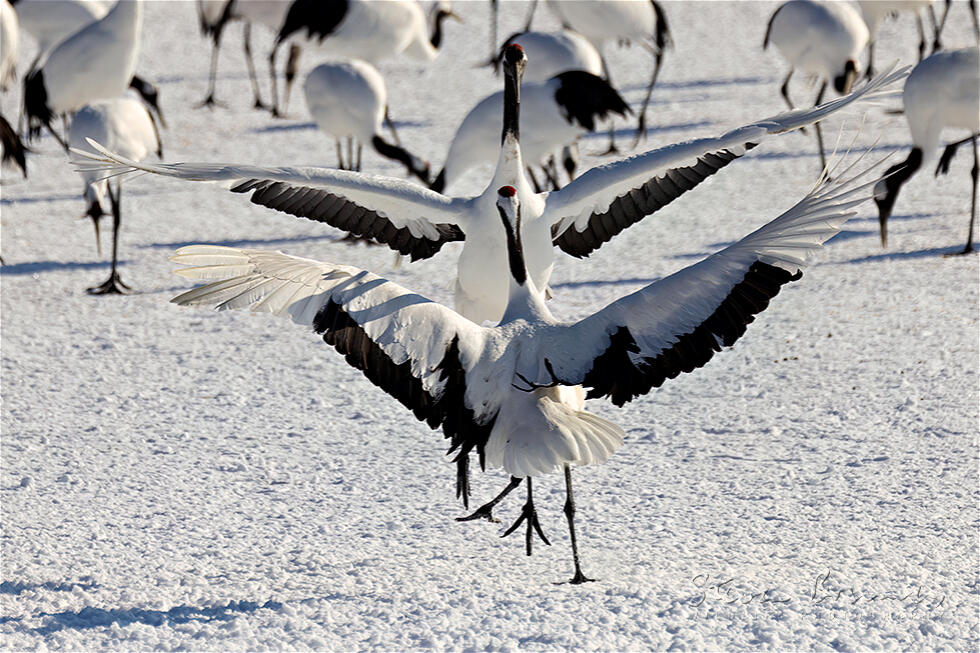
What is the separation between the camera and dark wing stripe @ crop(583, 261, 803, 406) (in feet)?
11.3

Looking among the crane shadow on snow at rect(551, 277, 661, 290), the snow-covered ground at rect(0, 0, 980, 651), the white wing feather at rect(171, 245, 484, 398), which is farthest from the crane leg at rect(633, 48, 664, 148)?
the white wing feather at rect(171, 245, 484, 398)

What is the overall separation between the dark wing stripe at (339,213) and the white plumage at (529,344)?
0.85 meters

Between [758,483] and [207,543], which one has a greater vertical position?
[758,483]

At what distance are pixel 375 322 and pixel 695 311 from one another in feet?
2.87

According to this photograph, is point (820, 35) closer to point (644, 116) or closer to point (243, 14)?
point (644, 116)

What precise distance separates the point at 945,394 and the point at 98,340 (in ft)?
12.7

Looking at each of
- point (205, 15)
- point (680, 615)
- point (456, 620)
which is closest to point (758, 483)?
point (680, 615)

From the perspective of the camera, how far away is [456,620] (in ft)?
11.5

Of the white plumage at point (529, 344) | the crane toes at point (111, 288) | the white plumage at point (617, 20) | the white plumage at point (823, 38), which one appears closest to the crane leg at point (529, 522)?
the white plumage at point (529, 344)

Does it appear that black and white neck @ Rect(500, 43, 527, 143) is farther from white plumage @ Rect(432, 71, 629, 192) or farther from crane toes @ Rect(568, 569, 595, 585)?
white plumage @ Rect(432, 71, 629, 192)

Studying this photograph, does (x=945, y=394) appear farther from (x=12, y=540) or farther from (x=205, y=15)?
(x=205, y=15)

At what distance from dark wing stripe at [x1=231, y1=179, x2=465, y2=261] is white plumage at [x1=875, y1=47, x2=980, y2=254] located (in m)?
3.26

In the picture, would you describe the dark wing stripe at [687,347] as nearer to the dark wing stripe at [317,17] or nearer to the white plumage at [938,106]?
the white plumage at [938,106]

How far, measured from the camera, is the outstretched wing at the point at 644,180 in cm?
427
